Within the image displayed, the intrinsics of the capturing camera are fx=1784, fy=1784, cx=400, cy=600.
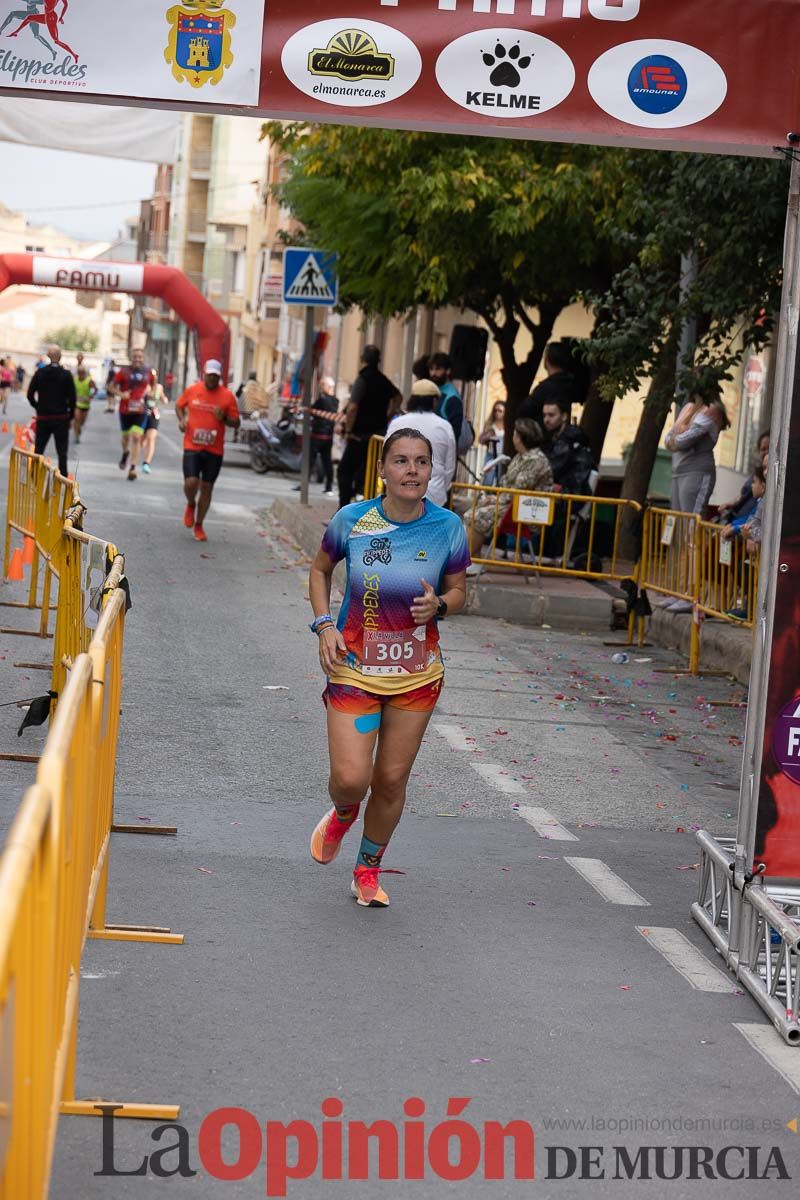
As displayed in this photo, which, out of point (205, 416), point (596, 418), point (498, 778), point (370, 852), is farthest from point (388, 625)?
point (596, 418)

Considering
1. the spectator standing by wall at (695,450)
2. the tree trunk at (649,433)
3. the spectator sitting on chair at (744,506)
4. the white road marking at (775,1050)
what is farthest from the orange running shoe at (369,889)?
the tree trunk at (649,433)

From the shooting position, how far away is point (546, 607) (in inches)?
625

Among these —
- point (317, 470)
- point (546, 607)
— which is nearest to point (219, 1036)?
point (546, 607)

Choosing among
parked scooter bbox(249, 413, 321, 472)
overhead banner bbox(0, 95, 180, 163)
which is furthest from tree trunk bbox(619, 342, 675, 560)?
parked scooter bbox(249, 413, 321, 472)

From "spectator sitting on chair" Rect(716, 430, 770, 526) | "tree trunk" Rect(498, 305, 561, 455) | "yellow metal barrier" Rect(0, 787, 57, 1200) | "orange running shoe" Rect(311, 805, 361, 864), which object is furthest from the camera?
"tree trunk" Rect(498, 305, 561, 455)

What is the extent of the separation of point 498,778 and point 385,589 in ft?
10.1

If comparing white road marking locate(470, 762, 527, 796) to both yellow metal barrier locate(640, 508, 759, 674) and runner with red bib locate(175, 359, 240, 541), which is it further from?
runner with red bib locate(175, 359, 240, 541)

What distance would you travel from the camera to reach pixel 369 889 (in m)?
6.73

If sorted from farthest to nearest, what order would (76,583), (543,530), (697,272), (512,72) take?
(697,272), (543,530), (76,583), (512,72)

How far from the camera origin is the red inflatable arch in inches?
1451

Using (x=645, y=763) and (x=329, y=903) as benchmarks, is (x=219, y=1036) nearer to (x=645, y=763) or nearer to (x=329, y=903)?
(x=329, y=903)

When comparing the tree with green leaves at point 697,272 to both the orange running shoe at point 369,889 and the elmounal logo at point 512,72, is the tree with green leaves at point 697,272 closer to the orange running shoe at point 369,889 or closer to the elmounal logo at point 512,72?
the elmounal logo at point 512,72

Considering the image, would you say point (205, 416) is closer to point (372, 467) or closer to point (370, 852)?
point (372, 467)

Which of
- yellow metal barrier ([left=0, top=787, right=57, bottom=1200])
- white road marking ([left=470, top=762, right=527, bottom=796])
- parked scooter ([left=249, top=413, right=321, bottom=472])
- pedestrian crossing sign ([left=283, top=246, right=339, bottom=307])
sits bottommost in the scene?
white road marking ([left=470, top=762, right=527, bottom=796])
